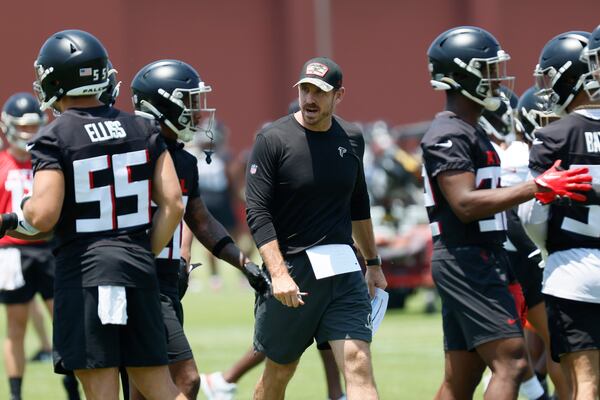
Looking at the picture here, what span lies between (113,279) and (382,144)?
15.6m

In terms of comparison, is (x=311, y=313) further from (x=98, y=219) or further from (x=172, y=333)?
(x=98, y=219)

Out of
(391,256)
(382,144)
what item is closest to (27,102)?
(391,256)

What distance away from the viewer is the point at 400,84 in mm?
36562

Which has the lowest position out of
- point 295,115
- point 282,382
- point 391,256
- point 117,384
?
point 391,256

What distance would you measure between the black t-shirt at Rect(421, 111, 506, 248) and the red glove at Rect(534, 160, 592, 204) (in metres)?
0.48

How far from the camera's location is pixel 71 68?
599 centimetres

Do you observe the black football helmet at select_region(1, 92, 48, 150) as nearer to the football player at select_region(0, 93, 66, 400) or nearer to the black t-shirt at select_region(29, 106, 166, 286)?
the football player at select_region(0, 93, 66, 400)

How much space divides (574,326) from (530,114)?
2.16 metres

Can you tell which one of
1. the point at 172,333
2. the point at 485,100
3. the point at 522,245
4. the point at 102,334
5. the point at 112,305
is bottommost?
the point at 522,245

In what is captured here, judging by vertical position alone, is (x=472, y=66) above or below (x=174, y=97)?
above

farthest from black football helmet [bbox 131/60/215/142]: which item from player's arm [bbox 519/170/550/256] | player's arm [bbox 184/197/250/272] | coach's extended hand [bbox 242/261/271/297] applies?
player's arm [bbox 519/170/550/256]

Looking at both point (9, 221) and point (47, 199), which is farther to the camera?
point (9, 221)

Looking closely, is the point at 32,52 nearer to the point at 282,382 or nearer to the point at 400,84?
the point at 400,84

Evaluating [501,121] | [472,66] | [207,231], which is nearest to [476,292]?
[472,66]
